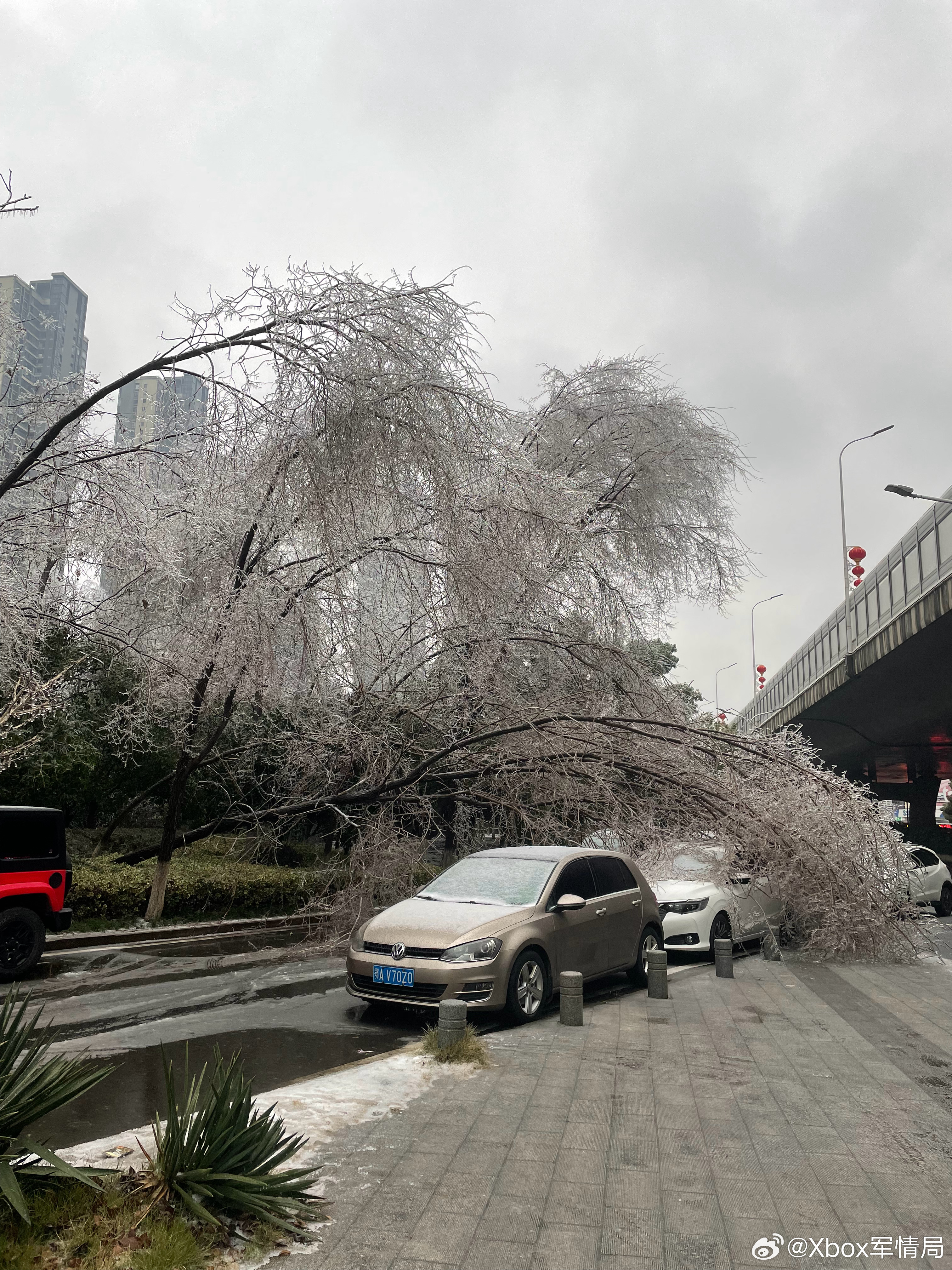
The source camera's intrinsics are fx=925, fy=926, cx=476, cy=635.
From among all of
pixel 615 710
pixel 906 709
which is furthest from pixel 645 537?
pixel 906 709

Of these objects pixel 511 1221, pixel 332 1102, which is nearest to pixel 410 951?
pixel 332 1102

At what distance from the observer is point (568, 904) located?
8625 mm

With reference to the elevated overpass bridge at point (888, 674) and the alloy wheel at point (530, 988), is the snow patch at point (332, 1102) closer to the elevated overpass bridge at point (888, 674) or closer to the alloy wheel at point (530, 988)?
the alloy wheel at point (530, 988)

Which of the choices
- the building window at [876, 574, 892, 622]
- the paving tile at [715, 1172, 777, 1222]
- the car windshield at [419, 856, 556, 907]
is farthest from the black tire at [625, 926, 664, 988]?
the building window at [876, 574, 892, 622]

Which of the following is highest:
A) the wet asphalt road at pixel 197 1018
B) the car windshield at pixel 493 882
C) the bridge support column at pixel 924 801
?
the bridge support column at pixel 924 801

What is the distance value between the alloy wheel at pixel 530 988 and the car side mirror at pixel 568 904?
0.55 m

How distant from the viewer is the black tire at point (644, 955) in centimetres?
1002

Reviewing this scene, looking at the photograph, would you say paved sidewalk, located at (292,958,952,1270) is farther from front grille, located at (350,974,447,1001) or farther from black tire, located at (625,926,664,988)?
black tire, located at (625,926,664,988)

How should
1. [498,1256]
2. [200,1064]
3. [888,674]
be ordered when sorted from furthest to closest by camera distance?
[888,674]
[200,1064]
[498,1256]

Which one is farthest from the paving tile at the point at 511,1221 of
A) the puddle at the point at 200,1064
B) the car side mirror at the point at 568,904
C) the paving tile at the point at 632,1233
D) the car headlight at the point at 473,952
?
the car side mirror at the point at 568,904

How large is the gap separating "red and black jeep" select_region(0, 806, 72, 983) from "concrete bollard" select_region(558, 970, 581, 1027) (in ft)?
19.6

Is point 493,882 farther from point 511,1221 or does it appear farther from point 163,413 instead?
point 163,413

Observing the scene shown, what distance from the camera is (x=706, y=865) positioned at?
40.8 ft

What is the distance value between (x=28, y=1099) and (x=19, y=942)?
289 inches
